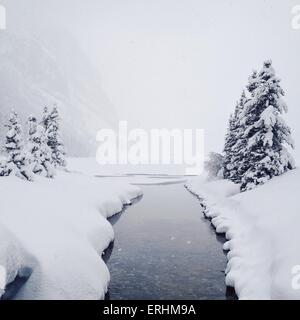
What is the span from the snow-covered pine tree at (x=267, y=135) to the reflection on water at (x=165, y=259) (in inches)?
259

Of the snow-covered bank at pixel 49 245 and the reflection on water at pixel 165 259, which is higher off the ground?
the snow-covered bank at pixel 49 245

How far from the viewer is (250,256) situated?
17.0 m

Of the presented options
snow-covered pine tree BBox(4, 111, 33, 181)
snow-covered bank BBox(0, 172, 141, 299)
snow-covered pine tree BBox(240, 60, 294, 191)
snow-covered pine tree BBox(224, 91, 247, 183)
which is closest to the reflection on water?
snow-covered bank BBox(0, 172, 141, 299)

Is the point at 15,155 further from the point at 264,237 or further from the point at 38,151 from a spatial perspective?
the point at 264,237

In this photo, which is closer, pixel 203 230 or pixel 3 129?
pixel 203 230

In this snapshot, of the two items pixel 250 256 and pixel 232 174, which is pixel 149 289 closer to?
pixel 250 256

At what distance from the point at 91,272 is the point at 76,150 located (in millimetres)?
181190

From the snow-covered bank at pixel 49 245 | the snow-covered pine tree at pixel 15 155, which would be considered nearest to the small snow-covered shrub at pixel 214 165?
the snow-covered pine tree at pixel 15 155

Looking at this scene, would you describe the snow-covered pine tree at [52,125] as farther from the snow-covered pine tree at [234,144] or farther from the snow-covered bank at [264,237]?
the snow-covered bank at [264,237]

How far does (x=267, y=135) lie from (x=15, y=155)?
21.7m

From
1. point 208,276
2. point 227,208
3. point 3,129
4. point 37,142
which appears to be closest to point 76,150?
point 3,129

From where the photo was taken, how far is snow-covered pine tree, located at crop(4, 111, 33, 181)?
29250mm

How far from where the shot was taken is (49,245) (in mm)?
14656

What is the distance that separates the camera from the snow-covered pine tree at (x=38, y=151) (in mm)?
39800
